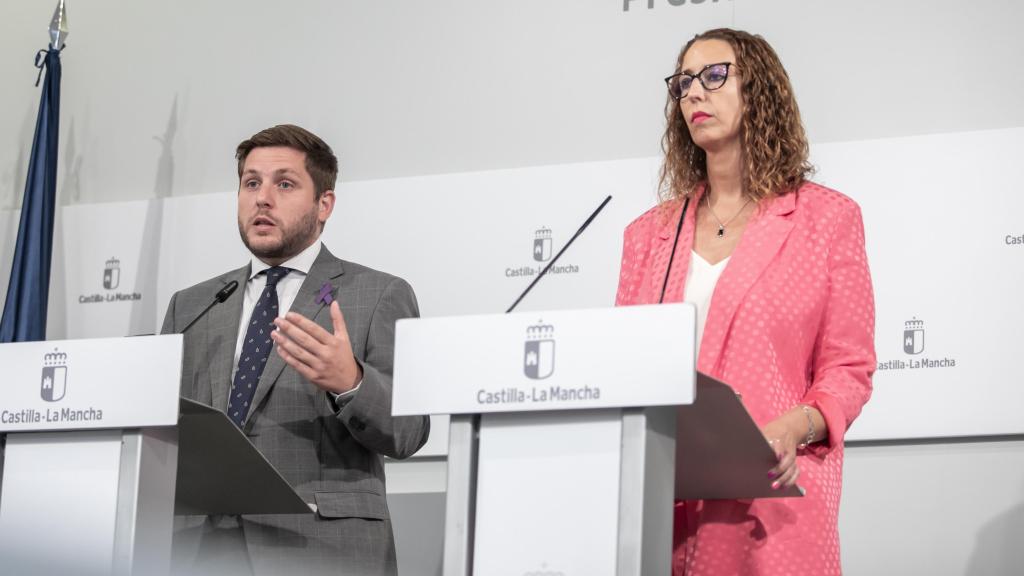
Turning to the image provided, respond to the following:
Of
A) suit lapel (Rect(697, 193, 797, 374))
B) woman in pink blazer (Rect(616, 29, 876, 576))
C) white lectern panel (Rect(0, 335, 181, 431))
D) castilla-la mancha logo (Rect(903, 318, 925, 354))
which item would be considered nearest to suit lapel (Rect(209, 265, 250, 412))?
white lectern panel (Rect(0, 335, 181, 431))

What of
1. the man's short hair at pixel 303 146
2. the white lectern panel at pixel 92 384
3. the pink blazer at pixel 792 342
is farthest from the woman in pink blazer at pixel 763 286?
the man's short hair at pixel 303 146

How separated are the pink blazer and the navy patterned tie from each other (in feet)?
3.53

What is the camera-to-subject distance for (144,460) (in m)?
1.96

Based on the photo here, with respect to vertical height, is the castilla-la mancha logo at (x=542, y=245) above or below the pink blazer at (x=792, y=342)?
above

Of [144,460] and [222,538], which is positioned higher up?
[144,460]

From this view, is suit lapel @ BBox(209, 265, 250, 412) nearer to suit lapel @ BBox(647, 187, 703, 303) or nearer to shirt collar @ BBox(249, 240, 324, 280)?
shirt collar @ BBox(249, 240, 324, 280)

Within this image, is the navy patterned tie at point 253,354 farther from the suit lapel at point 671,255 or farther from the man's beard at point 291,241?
the suit lapel at point 671,255

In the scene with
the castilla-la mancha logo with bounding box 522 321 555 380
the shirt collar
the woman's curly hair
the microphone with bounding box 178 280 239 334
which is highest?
the woman's curly hair

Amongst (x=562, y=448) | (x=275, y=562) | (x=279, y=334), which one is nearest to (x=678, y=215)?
(x=279, y=334)

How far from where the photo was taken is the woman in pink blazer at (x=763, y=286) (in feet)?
7.25

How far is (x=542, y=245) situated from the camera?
386 centimetres

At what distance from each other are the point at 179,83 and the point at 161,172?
1.13 ft

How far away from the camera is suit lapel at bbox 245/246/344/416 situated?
301 centimetres

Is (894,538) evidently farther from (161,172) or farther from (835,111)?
(161,172)
